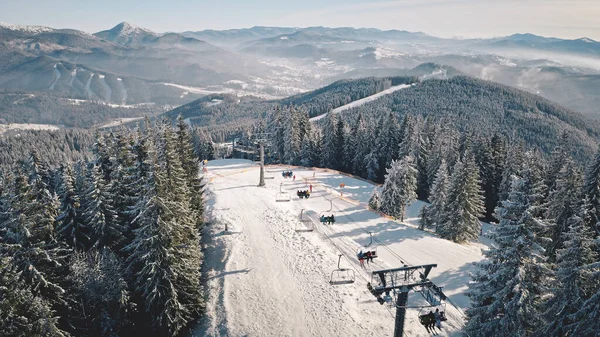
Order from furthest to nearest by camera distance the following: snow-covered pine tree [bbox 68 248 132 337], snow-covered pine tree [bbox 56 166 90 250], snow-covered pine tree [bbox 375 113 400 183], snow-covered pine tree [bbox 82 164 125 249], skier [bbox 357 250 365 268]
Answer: snow-covered pine tree [bbox 375 113 400 183], skier [bbox 357 250 365 268], snow-covered pine tree [bbox 56 166 90 250], snow-covered pine tree [bbox 82 164 125 249], snow-covered pine tree [bbox 68 248 132 337]

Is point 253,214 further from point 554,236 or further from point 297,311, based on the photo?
point 554,236

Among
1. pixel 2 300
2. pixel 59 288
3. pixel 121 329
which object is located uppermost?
pixel 2 300

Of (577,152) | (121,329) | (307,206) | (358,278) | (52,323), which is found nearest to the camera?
(52,323)

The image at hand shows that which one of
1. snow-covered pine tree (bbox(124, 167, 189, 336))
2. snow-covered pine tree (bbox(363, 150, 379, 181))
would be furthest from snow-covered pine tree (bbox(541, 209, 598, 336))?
snow-covered pine tree (bbox(363, 150, 379, 181))

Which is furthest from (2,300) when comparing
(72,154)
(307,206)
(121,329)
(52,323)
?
(72,154)

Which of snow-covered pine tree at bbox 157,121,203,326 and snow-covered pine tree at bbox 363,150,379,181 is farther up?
snow-covered pine tree at bbox 157,121,203,326

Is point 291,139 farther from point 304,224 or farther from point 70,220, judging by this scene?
point 70,220

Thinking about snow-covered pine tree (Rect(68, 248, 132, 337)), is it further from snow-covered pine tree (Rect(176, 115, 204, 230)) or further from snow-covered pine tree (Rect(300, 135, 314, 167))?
snow-covered pine tree (Rect(300, 135, 314, 167))
